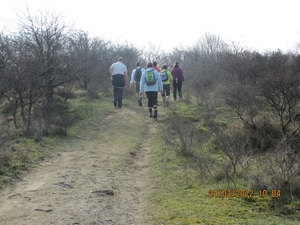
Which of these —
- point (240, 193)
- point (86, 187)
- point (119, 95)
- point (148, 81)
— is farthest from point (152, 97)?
point (240, 193)

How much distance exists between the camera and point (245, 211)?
4.15 m

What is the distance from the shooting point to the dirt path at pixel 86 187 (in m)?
4.06

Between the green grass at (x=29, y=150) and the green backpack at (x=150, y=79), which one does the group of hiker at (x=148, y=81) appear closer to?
the green backpack at (x=150, y=79)

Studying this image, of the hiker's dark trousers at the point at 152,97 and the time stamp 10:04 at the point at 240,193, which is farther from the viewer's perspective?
the hiker's dark trousers at the point at 152,97

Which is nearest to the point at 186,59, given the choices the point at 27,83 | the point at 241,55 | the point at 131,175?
the point at 241,55

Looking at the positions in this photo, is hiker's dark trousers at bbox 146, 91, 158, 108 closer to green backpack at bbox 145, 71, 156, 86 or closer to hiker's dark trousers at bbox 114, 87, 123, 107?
green backpack at bbox 145, 71, 156, 86

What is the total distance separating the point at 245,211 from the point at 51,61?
1020cm

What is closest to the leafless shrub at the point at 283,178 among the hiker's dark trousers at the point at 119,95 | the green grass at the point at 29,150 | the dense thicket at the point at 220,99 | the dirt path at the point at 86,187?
the dense thicket at the point at 220,99

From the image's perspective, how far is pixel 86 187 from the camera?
16.6 ft

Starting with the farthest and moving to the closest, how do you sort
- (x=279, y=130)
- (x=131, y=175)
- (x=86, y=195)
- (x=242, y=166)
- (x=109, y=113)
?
(x=109, y=113)
(x=279, y=130)
(x=131, y=175)
(x=242, y=166)
(x=86, y=195)

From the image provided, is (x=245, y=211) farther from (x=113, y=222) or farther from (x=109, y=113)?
(x=109, y=113)

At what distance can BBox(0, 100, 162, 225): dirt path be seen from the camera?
4.06 meters

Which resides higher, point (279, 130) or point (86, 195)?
point (279, 130)

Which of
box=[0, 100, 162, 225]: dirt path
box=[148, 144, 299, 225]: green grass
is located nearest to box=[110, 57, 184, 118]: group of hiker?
box=[0, 100, 162, 225]: dirt path
